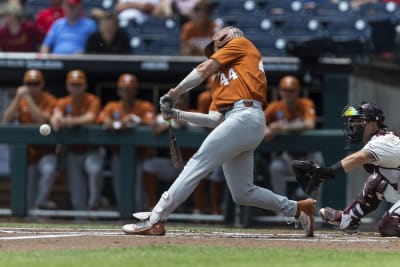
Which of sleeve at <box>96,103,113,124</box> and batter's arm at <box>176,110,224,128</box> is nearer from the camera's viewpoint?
batter's arm at <box>176,110,224,128</box>

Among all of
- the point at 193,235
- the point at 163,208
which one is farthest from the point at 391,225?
the point at 163,208

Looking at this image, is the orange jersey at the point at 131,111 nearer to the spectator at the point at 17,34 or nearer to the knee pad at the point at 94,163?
the knee pad at the point at 94,163

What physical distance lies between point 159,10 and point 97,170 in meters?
2.74

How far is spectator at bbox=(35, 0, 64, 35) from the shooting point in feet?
43.1

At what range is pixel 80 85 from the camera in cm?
1160

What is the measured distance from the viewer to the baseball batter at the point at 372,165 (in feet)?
25.3

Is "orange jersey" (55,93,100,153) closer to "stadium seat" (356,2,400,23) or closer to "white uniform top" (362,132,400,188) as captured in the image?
"stadium seat" (356,2,400,23)

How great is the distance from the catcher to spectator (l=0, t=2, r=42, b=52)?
554cm

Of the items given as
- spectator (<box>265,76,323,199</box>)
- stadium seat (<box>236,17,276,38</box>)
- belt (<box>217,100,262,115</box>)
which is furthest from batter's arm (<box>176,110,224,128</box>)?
stadium seat (<box>236,17,276,38</box>)

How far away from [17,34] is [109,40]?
1.22 m

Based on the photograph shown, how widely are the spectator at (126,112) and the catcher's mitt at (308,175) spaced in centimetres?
404

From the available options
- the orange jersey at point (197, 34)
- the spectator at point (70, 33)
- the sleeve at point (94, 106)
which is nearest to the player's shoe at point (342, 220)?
the sleeve at point (94, 106)

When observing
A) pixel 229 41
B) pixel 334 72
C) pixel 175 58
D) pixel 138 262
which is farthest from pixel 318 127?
pixel 138 262

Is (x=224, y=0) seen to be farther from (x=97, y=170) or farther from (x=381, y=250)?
(x=381, y=250)
